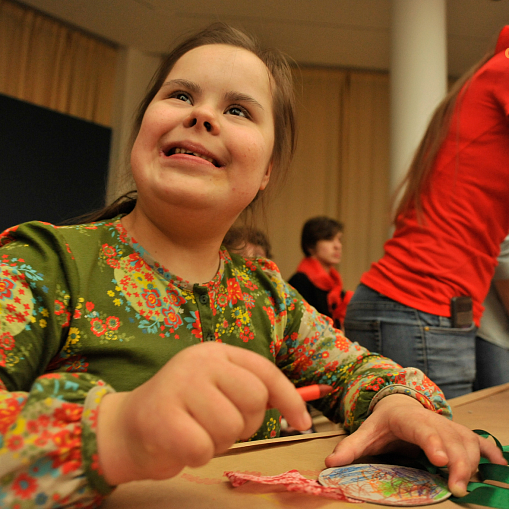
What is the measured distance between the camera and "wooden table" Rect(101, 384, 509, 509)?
0.35 meters

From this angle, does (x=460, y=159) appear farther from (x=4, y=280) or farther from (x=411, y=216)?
(x=4, y=280)

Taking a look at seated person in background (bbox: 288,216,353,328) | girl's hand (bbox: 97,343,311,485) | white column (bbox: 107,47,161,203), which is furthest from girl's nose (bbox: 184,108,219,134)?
white column (bbox: 107,47,161,203)

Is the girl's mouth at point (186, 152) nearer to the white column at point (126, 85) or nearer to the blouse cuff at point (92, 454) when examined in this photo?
the blouse cuff at point (92, 454)

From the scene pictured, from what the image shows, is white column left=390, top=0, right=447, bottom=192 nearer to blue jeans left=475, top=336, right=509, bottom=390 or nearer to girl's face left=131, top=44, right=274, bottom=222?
blue jeans left=475, top=336, right=509, bottom=390

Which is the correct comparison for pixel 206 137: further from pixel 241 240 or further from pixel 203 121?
pixel 241 240

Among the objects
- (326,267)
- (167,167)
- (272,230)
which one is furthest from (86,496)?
(272,230)

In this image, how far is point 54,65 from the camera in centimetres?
372

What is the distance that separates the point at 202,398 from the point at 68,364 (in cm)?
29

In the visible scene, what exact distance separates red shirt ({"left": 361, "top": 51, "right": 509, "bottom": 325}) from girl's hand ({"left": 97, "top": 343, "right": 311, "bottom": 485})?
721mm

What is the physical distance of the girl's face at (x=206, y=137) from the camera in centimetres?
58

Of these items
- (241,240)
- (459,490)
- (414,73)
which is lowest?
(459,490)

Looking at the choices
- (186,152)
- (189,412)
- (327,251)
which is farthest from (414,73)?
(189,412)

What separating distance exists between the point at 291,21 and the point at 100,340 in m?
3.46

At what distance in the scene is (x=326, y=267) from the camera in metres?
3.11
